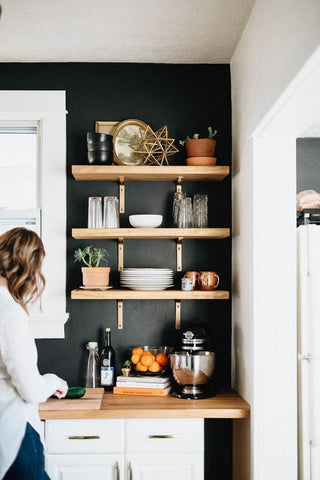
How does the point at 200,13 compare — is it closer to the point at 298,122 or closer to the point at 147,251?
the point at 298,122

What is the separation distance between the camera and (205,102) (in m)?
3.44

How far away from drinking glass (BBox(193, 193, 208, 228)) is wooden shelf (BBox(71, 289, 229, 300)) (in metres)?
0.39

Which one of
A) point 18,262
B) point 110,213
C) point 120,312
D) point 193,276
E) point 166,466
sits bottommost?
point 166,466

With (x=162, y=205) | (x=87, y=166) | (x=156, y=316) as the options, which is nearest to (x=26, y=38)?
(x=87, y=166)

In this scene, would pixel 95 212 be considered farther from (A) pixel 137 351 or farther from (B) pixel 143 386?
(B) pixel 143 386

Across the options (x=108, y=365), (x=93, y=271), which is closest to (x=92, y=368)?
(x=108, y=365)

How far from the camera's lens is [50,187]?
3.36 metres

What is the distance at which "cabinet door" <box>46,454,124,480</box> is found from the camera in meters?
2.84

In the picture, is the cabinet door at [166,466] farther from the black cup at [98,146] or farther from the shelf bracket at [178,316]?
the black cup at [98,146]

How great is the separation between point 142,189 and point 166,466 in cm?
158

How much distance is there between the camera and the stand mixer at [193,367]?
2996mm

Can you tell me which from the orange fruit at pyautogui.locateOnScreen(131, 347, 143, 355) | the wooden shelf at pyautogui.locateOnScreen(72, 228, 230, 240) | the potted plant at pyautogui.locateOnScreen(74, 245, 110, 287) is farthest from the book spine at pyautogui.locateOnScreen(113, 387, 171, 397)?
the wooden shelf at pyautogui.locateOnScreen(72, 228, 230, 240)

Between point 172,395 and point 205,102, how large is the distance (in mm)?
1758

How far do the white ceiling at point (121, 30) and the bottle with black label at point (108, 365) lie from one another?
5.34ft
